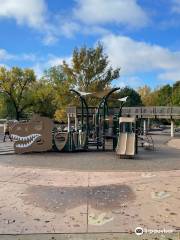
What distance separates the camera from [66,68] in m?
43.3

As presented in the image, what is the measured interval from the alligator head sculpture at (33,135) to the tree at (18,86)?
41145 mm

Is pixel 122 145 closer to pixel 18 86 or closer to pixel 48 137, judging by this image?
pixel 48 137

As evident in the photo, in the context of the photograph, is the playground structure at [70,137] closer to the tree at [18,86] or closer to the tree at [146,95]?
the tree at [18,86]

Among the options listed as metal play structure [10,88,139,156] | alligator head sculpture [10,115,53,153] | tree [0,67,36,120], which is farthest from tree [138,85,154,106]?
alligator head sculpture [10,115,53,153]

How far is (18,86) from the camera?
60.4 meters

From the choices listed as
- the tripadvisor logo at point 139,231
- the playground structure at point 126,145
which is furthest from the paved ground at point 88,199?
the playground structure at point 126,145

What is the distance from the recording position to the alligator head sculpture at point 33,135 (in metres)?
18.0

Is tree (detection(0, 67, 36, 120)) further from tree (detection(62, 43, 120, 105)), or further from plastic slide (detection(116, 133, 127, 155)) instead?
plastic slide (detection(116, 133, 127, 155))

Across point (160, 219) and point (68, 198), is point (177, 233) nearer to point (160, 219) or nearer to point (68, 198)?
point (160, 219)

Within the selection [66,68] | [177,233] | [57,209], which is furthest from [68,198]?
[66,68]

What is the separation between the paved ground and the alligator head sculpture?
5.07 m

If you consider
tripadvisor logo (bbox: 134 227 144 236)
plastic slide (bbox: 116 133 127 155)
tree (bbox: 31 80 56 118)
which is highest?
tree (bbox: 31 80 56 118)

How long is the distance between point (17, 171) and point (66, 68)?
32.4 meters

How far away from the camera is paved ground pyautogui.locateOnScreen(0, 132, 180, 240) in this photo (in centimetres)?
621
